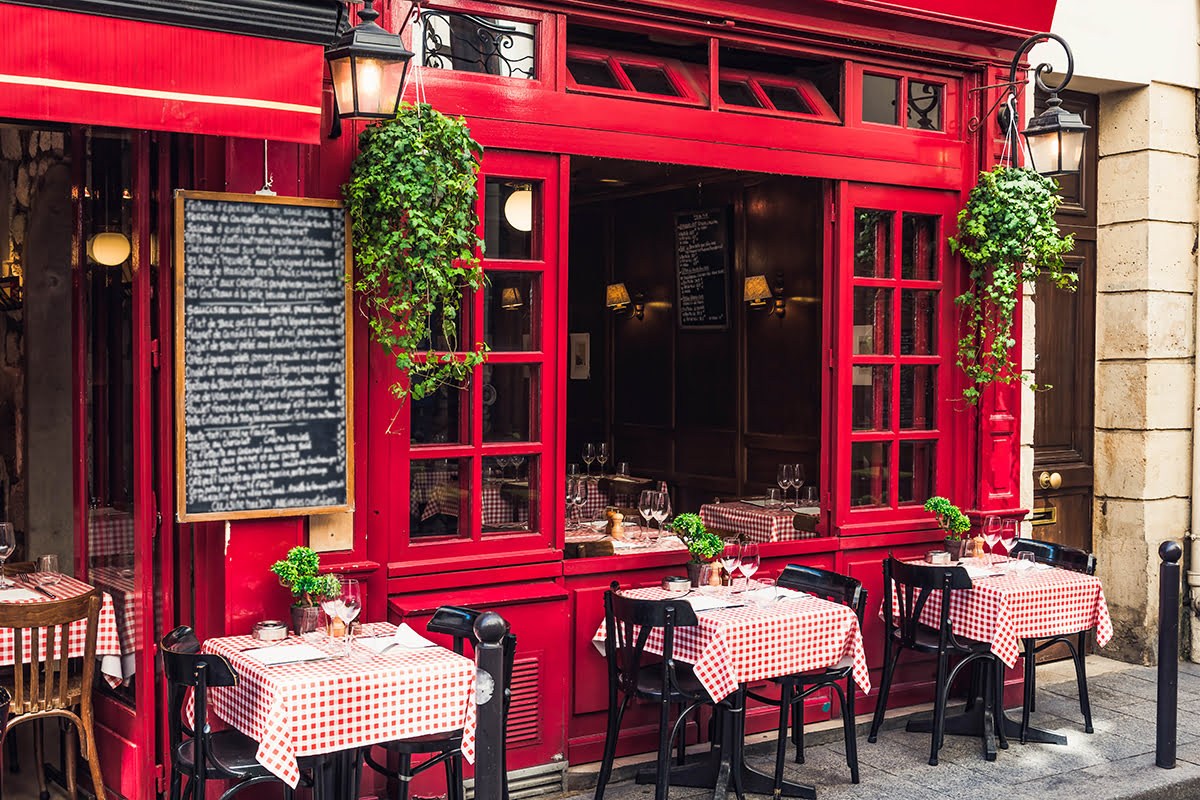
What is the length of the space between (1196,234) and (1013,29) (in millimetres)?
2498

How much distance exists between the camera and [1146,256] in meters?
8.33

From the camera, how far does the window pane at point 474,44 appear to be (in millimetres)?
5574

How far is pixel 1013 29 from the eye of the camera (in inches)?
281

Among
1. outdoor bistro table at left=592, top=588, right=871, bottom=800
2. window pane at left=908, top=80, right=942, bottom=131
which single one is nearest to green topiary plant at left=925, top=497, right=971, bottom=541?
outdoor bistro table at left=592, top=588, right=871, bottom=800

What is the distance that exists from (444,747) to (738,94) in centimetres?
372

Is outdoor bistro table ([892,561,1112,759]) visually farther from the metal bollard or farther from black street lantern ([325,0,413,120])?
black street lantern ([325,0,413,120])

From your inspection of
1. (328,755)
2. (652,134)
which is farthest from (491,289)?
(328,755)

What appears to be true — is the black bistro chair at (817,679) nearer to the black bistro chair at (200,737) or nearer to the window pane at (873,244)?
the window pane at (873,244)

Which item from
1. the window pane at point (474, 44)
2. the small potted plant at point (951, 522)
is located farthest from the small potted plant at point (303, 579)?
the small potted plant at point (951, 522)

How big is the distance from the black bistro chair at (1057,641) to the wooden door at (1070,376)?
4.25 ft

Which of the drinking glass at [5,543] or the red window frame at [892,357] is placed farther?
the red window frame at [892,357]

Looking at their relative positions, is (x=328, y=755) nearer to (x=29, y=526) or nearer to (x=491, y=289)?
(x=491, y=289)

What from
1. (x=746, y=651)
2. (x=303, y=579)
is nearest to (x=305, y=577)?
(x=303, y=579)

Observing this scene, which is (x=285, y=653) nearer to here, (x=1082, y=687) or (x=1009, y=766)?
(x=1009, y=766)
